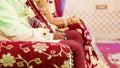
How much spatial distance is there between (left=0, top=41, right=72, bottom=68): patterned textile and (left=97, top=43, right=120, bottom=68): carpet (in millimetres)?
1402

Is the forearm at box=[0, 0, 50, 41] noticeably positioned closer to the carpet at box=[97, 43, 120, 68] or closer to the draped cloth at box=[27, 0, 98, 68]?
the draped cloth at box=[27, 0, 98, 68]

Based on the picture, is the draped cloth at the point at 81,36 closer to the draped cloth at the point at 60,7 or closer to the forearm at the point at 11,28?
the forearm at the point at 11,28

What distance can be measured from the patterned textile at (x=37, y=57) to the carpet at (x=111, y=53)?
4.60 feet

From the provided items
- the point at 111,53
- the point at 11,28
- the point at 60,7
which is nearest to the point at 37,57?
the point at 11,28

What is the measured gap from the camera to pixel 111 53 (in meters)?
2.60

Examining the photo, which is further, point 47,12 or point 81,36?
point 47,12

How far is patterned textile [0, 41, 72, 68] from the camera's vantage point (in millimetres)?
958

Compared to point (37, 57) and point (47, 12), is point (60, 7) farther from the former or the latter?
point (37, 57)

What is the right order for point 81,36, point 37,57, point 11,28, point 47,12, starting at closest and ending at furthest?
1. point 37,57
2. point 11,28
3. point 81,36
4. point 47,12

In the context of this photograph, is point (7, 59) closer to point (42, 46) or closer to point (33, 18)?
point (42, 46)

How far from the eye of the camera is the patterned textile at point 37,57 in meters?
0.96

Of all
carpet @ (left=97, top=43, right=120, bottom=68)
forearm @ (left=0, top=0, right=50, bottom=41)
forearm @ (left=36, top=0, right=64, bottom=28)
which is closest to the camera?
forearm @ (left=0, top=0, right=50, bottom=41)

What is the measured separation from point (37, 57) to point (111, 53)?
1.78m

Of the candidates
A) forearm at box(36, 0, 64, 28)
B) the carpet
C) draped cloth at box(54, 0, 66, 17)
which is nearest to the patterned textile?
forearm at box(36, 0, 64, 28)
